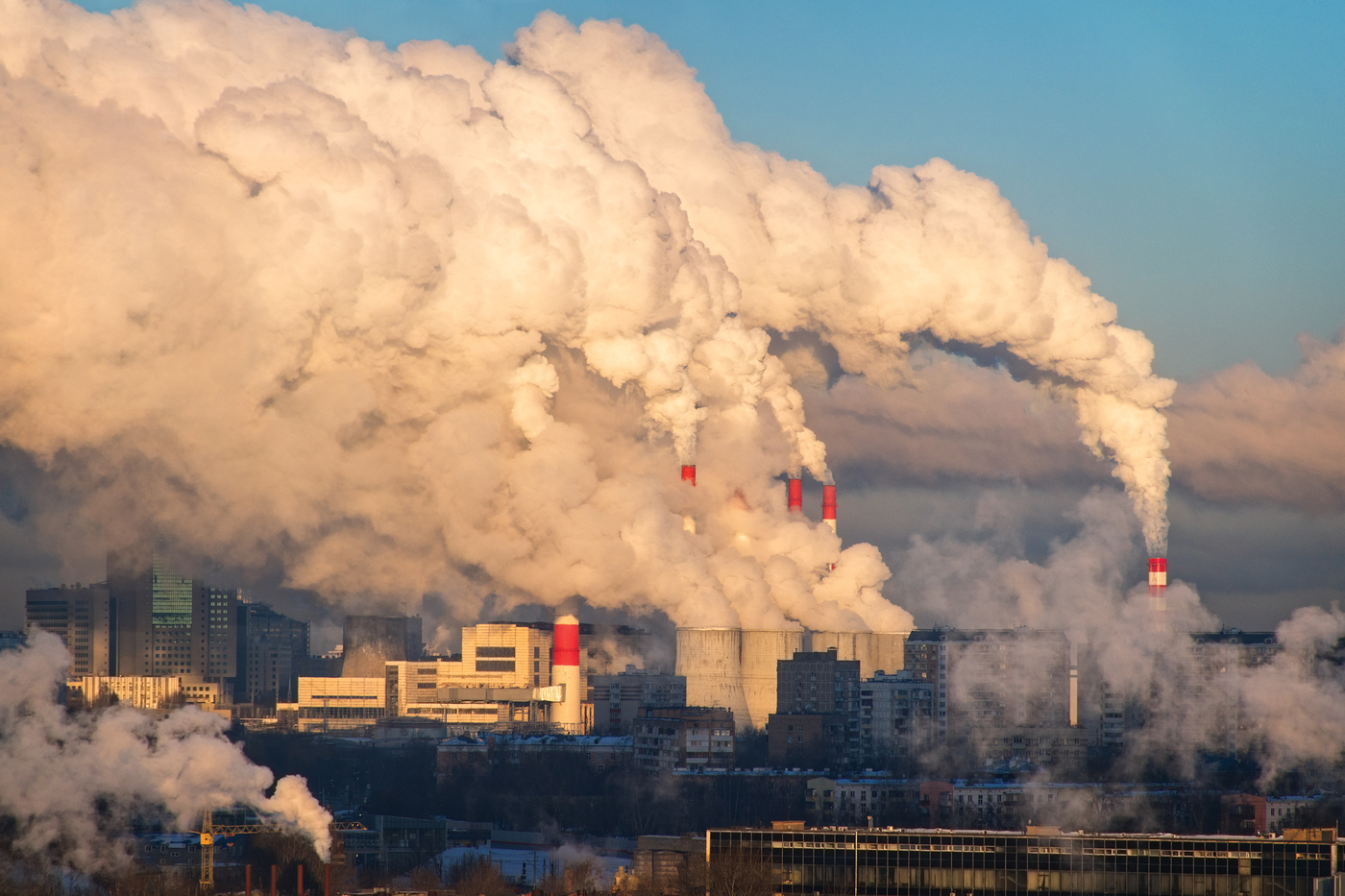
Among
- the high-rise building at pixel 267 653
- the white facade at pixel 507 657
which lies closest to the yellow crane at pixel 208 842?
the white facade at pixel 507 657

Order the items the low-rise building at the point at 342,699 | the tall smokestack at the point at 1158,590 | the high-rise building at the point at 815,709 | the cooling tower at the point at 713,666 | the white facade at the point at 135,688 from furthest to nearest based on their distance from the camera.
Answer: the low-rise building at the point at 342,699 → the white facade at the point at 135,688 → the high-rise building at the point at 815,709 → the cooling tower at the point at 713,666 → the tall smokestack at the point at 1158,590

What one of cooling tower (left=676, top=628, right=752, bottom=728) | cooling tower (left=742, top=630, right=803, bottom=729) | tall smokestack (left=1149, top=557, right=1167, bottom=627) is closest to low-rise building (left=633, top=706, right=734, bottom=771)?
cooling tower (left=676, top=628, right=752, bottom=728)

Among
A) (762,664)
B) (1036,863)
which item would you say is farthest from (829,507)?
(1036,863)

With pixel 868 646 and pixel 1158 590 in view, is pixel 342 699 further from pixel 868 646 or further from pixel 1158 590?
pixel 1158 590

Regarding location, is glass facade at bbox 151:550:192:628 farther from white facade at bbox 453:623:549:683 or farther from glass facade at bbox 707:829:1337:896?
glass facade at bbox 707:829:1337:896

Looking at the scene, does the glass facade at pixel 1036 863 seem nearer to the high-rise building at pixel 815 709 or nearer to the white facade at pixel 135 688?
the high-rise building at pixel 815 709

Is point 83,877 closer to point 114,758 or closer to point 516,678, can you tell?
point 114,758
